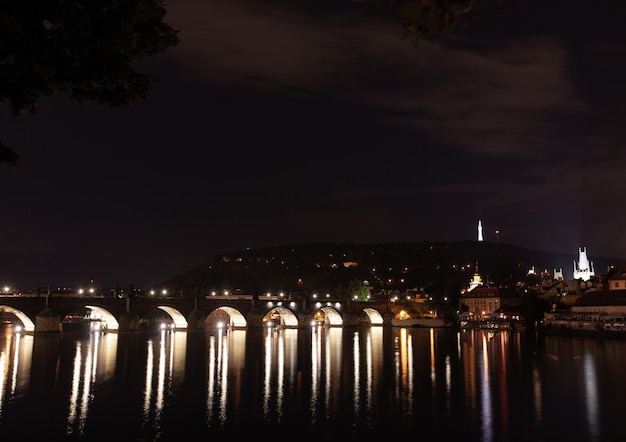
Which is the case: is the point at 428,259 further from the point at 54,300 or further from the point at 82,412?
the point at 82,412

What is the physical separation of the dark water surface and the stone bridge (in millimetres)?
13213

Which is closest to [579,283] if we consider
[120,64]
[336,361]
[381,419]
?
[336,361]

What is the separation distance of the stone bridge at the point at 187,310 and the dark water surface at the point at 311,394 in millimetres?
13213

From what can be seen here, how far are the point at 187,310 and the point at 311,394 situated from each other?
51115mm

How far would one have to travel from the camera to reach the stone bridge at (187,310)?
65.4 m

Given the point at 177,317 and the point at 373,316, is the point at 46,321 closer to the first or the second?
the point at 177,317

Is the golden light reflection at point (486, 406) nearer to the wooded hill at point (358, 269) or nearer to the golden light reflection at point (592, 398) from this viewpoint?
the golden light reflection at point (592, 398)

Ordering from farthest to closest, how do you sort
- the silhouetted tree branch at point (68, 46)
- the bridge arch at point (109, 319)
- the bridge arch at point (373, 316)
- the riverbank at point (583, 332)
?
the bridge arch at point (373, 316) < the bridge arch at point (109, 319) < the riverbank at point (583, 332) < the silhouetted tree branch at point (68, 46)

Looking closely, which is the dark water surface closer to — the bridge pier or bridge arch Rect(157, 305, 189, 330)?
the bridge pier

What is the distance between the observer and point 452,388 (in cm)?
3212

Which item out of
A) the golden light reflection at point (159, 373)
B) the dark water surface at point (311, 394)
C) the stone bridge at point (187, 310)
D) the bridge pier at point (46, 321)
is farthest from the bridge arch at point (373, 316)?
the bridge pier at point (46, 321)

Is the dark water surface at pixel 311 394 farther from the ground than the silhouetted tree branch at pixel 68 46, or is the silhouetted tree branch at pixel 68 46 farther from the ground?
the silhouetted tree branch at pixel 68 46

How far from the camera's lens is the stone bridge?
65.4 meters

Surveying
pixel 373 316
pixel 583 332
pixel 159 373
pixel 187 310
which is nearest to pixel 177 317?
pixel 187 310
